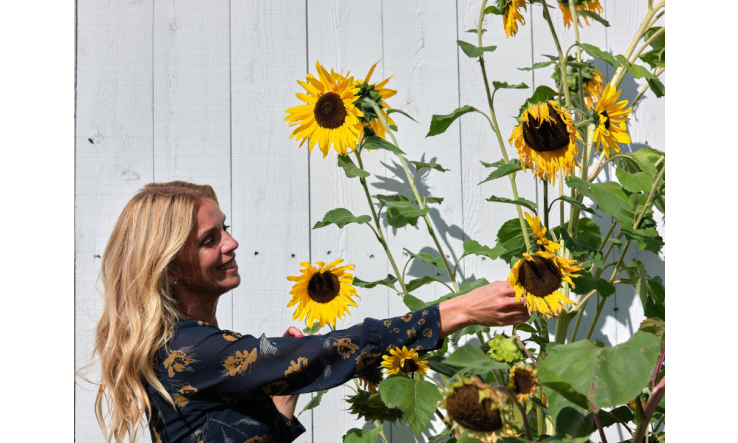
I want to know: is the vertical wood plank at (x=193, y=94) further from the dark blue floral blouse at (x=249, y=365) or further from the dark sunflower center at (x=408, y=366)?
the dark sunflower center at (x=408, y=366)

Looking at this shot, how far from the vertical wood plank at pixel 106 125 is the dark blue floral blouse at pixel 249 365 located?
553 mm

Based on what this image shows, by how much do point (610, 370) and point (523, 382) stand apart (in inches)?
4.0

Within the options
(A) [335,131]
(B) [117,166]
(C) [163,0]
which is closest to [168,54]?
(C) [163,0]

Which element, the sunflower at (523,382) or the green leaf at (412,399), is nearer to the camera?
the sunflower at (523,382)

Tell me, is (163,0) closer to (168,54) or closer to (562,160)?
(168,54)

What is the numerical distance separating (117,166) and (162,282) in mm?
517

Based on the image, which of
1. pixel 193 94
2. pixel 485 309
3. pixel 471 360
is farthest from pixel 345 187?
pixel 471 360

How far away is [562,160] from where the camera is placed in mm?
964

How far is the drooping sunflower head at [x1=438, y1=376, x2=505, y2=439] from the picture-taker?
640 millimetres

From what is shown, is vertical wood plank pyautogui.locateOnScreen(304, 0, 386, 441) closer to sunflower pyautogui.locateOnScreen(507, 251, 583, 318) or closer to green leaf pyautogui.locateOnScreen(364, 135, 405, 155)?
green leaf pyautogui.locateOnScreen(364, 135, 405, 155)

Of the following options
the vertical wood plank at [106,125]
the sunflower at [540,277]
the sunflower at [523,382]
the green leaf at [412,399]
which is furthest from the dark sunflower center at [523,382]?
the vertical wood plank at [106,125]

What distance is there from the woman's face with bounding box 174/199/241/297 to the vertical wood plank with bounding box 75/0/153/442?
1.40 ft

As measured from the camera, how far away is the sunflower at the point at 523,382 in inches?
28.1

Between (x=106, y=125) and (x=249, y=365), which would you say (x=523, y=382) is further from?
(x=106, y=125)
